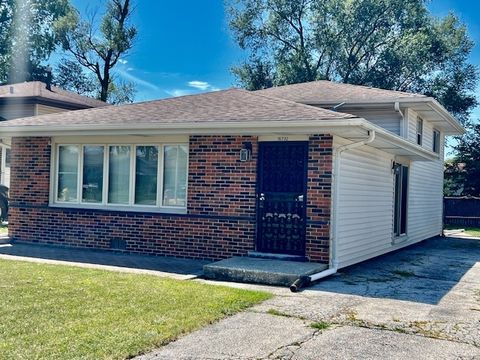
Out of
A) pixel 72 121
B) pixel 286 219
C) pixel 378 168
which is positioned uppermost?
pixel 72 121

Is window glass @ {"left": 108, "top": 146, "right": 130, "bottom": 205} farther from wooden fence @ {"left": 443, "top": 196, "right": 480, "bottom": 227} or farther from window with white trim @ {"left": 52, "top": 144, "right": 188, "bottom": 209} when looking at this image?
wooden fence @ {"left": 443, "top": 196, "right": 480, "bottom": 227}

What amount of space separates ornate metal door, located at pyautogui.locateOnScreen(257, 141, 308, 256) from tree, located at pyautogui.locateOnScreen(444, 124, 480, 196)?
67.9 ft

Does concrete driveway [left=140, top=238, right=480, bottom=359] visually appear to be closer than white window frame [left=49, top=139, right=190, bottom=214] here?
Yes

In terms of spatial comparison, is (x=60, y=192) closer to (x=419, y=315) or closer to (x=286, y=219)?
(x=286, y=219)

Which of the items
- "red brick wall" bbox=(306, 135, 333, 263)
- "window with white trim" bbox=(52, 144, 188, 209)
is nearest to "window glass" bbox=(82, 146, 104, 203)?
"window with white trim" bbox=(52, 144, 188, 209)

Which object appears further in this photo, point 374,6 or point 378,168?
point 374,6

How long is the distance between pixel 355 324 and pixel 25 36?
31.4 m

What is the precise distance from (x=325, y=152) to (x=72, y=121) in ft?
17.6

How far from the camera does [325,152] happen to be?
9.06 metres

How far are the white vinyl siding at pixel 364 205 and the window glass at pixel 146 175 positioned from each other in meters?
3.78

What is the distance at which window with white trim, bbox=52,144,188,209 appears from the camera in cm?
1062

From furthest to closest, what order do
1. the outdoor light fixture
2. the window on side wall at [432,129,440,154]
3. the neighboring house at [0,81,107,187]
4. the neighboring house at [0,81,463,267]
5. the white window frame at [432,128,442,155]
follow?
the neighboring house at [0,81,107,187]
the window on side wall at [432,129,440,154]
the white window frame at [432,128,442,155]
the outdoor light fixture
the neighboring house at [0,81,463,267]

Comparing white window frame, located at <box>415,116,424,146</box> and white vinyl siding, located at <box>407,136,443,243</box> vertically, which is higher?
white window frame, located at <box>415,116,424,146</box>

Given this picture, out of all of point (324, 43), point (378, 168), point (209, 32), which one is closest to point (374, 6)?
point (324, 43)
